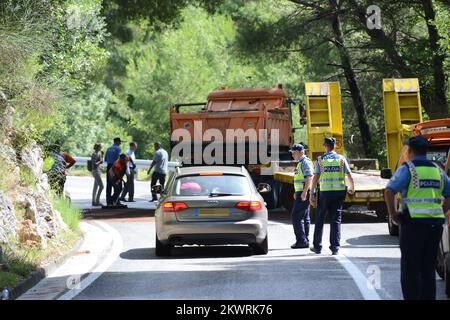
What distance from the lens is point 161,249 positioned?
17016 mm

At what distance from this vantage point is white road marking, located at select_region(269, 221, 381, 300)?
40.0 feet

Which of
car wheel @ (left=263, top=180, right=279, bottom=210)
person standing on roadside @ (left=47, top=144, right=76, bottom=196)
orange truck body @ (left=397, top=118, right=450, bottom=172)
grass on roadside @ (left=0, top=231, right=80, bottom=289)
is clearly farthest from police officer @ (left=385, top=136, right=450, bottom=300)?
car wheel @ (left=263, top=180, right=279, bottom=210)

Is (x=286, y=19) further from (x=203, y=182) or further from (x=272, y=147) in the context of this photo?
(x=203, y=182)

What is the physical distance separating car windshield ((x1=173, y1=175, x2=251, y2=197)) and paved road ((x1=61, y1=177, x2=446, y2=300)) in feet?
3.08

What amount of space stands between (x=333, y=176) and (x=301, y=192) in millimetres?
1162

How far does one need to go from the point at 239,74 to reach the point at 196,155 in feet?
92.8

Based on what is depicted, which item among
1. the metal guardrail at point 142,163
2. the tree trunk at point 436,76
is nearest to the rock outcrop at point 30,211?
the tree trunk at point 436,76

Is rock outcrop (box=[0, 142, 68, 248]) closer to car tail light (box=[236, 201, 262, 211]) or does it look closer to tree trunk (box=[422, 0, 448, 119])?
car tail light (box=[236, 201, 262, 211])

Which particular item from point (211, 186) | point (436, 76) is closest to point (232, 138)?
point (436, 76)

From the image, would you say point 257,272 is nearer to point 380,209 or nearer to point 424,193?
point 424,193

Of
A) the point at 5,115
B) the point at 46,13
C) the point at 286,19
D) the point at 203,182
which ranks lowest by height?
the point at 203,182

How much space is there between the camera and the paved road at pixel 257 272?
12.6 metres

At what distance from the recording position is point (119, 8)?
32781mm
